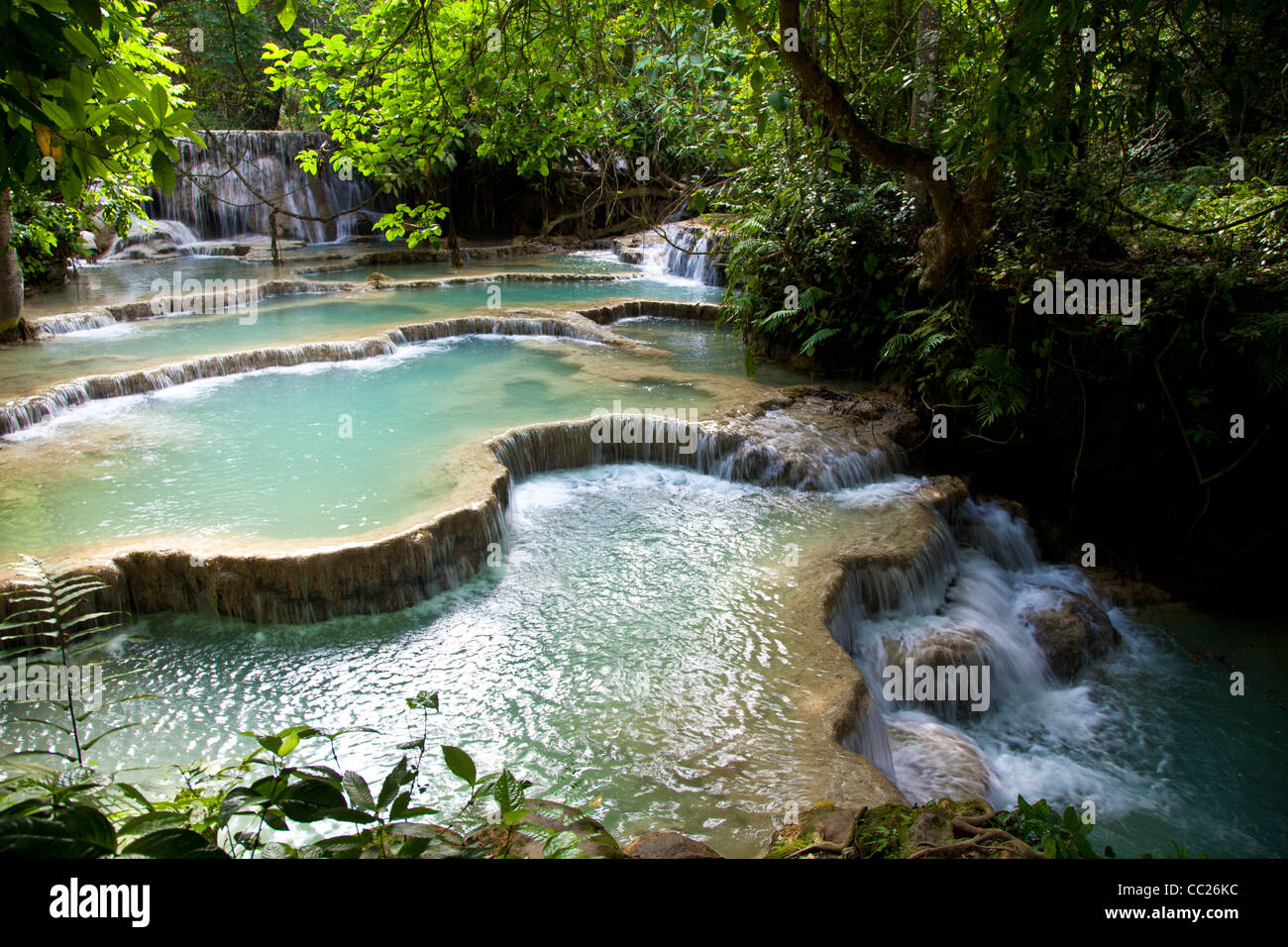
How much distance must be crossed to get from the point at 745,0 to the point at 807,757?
12.1 ft

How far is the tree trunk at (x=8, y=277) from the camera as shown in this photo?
10039 mm

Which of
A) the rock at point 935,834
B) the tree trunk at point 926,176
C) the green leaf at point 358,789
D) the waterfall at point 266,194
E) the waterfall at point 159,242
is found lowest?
the rock at point 935,834

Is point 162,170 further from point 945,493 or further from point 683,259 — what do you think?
point 683,259

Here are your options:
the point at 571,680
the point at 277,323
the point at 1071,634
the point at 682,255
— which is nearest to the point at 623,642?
the point at 571,680

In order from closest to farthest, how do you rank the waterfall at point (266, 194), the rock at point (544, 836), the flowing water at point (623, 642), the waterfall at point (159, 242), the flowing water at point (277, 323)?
the rock at point (544, 836) → the flowing water at point (623, 642) → the flowing water at point (277, 323) → the waterfall at point (159, 242) → the waterfall at point (266, 194)

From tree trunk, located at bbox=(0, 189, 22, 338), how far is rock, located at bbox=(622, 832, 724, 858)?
453 inches

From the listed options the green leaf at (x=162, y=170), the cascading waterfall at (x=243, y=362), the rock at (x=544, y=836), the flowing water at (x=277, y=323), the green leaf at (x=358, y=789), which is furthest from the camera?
A: the flowing water at (x=277, y=323)

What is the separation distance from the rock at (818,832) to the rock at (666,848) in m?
0.28

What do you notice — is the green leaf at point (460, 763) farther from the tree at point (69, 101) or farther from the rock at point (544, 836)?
the tree at point (69, 101)

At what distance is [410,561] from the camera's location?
5.71 meters

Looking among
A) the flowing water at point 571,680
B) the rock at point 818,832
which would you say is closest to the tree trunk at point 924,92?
the flowing water at point 571,680

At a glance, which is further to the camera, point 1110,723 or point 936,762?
point 1110,723

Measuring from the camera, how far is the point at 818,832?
2.96 metres

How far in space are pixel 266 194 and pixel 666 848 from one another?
→ 2389 cm
